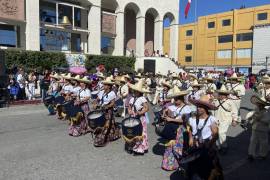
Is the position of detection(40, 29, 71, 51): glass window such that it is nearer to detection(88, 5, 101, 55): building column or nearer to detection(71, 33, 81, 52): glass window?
detection(71, 33, 81, 52): glass window

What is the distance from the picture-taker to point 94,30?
108ft

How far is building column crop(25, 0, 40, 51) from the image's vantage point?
89.8ft

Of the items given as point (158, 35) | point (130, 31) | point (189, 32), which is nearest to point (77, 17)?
point (130, 31)

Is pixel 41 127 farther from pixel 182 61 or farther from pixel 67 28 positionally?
pixel 182 61

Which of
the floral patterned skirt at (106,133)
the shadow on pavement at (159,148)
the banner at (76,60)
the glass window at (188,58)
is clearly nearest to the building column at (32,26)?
the banner at (76,60)

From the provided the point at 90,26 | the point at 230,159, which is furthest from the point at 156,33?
the point at 230,159

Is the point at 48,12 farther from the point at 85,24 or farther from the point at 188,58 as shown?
the point at 188,58

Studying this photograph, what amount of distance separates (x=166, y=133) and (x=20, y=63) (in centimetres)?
2142

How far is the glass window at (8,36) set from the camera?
26.8 meters

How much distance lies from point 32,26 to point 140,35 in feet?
44.9

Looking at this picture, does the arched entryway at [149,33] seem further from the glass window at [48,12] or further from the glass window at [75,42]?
the glass window at [48,12]

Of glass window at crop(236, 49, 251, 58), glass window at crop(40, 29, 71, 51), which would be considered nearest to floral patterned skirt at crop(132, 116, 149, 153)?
glass window at crop(40, 29, 71, 51)

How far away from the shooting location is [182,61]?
71250 millimetres

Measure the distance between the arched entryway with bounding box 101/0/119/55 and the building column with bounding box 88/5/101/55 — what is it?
1.32 metres
